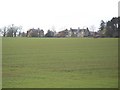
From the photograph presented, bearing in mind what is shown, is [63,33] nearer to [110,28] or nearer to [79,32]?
[79,32]

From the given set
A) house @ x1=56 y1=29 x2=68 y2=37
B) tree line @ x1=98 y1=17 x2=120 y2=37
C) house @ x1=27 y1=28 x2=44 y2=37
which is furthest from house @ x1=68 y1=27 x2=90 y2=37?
house @ x1=27 y1=28 x2=44 y2=37

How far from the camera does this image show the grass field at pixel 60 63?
4820 millimetres

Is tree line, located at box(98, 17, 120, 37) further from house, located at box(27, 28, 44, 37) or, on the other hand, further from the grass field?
house, located at box(27, 28, 44, 37)

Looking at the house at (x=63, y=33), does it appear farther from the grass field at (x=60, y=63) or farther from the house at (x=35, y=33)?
the house at (x=35, y=33)

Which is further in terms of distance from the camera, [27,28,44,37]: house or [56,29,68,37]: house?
[56,29,68,37]: house

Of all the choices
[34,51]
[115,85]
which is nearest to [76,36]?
[34,51]

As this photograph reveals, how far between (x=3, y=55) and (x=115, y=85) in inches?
141

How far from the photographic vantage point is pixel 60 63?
6.69 m

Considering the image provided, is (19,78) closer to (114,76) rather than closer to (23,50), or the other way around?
(114,76)

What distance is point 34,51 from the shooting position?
7770 mm

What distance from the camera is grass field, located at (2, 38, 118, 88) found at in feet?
15.8

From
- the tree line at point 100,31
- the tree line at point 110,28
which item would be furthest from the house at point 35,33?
the tree line at point 110,28

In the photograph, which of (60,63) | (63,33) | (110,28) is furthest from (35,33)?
(110,28)

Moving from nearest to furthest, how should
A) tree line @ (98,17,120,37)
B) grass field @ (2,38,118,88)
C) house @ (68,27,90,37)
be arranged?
grass field @ (2,38,118,88) → tree line @ (98,17,120,37) → house @ (68,27,90,37)
